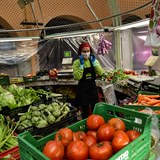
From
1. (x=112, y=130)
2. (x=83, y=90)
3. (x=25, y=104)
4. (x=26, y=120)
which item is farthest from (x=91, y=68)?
(x=112, y=130)

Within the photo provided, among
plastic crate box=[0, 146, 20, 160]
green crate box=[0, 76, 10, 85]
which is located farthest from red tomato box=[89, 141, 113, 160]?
green crate box=[0, 76, 10, 85]

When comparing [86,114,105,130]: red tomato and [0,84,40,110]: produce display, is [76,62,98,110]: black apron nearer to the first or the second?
[0,84,40,110]: produce display

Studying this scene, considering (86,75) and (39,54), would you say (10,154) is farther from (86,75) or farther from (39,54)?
(39,54)

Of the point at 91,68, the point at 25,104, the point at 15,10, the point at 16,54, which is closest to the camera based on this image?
the point at 25,104

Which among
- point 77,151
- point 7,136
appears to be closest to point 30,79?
point 7,136

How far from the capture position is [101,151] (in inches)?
38.8

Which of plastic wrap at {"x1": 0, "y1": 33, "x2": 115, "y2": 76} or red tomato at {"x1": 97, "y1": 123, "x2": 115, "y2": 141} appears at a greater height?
plastic wrap at {"x1": 0, "y1": 33, "x2": 115, "y2": 76}

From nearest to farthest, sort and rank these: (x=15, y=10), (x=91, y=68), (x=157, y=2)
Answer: (x=157, y=2) → (x=91, y=68) → (x=15, y=10)

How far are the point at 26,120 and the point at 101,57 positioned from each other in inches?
148

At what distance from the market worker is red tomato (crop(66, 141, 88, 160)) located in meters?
2.76

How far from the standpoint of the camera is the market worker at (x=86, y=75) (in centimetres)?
379

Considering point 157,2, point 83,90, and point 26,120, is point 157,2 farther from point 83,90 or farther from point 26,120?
point 83,90

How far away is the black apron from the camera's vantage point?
3.92m

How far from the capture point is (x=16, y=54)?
546 centimetres
